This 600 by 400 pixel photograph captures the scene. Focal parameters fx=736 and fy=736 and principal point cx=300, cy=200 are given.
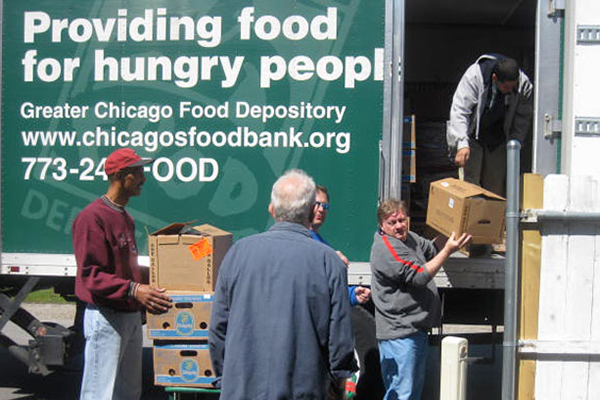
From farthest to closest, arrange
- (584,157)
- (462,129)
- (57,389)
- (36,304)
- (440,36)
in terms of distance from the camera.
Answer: (36,304), (440,36), (57,389), (462,129), (584,157)

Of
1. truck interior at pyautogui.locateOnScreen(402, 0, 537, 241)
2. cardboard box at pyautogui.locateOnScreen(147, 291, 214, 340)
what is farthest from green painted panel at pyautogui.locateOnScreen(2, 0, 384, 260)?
truck interior at pyautogui.locateOnScreen(402, 0, 537, 241)

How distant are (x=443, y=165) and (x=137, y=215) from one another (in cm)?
275

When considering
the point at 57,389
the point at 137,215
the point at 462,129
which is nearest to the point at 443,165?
the point at 462,129

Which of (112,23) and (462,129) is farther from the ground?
(112,23)

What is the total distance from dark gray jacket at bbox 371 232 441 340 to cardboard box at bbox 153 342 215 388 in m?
1.18

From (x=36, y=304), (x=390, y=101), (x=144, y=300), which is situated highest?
(x=390, y=101)

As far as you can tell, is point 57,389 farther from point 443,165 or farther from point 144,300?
point 443,165

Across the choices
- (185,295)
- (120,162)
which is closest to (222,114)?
(120,162)

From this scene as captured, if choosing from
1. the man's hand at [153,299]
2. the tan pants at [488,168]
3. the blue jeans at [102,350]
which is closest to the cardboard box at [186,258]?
the man's hand at [153,299]

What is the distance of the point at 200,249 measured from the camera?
188 inches

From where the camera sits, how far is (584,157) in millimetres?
4863

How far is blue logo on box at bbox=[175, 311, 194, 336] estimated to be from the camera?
4824 millimetres

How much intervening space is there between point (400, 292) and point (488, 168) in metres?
1.71

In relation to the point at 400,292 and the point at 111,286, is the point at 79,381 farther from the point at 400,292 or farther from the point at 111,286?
the point at 400,292
